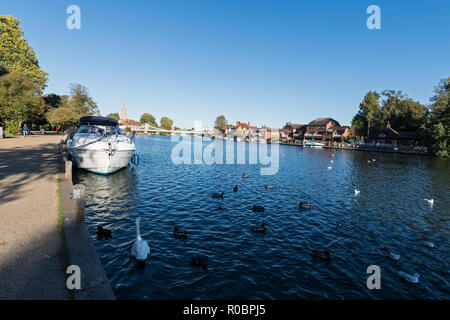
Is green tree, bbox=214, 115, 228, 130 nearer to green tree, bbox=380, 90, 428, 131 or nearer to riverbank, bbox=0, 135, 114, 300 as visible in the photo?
green tree, bbox=380, 90, 428, 131

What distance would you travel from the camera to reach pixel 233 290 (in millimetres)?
6195

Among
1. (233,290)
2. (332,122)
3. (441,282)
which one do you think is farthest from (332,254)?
(332,122)

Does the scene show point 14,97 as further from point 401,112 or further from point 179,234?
point 401,112

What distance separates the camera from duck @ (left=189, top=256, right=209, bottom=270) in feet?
23.3

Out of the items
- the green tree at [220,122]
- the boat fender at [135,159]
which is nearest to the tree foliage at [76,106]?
the boat fender at [135,159]

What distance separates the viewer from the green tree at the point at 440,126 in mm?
53062

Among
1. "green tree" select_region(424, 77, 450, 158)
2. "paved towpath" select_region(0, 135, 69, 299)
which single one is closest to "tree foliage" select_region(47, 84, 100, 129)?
"paved towpath" select_region(0, 135, 69, 299)

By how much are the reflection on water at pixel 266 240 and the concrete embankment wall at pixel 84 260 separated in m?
0.92

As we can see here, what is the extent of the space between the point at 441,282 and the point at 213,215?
9.18 m

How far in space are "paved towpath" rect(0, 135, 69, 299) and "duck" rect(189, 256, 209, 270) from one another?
139 inches

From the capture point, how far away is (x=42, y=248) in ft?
19.2

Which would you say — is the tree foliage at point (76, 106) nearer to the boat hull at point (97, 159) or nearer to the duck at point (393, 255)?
the boat hull at point (97, 159)
